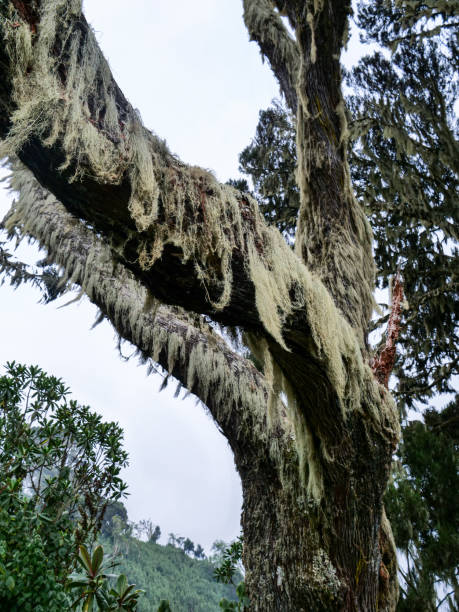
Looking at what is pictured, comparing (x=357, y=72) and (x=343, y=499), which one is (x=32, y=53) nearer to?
(x=343, y=499)

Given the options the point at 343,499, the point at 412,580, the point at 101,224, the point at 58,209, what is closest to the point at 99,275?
the point at 58,209

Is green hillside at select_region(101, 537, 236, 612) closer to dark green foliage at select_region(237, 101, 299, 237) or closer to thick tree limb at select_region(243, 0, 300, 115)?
dark green foliage at select_region(237, 101, 299, 237)

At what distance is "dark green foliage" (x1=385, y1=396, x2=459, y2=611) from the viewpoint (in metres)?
4.46

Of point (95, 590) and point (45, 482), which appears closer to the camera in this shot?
point (95, 590)

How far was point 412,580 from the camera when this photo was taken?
461 cm

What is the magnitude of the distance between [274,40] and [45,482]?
4.55 m

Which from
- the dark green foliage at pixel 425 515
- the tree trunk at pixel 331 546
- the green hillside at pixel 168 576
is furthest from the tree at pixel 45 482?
the green hillside at pixel 168 576

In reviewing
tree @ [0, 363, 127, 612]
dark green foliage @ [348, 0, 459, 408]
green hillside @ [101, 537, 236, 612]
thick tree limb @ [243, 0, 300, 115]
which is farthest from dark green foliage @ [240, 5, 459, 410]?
green hillside @ [101, 537, 236, 612]

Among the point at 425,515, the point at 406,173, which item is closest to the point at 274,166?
the point at 406,173

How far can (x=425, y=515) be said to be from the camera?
188 inches

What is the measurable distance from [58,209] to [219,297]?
2.20 meters

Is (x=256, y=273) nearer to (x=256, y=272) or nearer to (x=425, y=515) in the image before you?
(x=256, y=272)

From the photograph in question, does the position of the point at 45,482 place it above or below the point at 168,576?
above

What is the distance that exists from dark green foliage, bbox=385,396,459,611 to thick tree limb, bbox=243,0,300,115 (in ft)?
12.6
